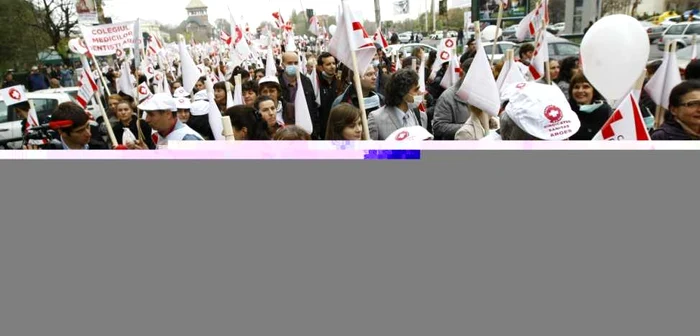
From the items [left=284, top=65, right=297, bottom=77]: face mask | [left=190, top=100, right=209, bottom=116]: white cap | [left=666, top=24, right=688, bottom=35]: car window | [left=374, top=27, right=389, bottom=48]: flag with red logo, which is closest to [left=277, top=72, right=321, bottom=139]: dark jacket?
[left=284, top=65, right=297, bottom=77]: face mask

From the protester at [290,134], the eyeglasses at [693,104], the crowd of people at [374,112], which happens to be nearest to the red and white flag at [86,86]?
the crowd of people at [374,112]

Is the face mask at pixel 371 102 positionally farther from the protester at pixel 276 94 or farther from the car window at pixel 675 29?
the car window at pixel 675 29

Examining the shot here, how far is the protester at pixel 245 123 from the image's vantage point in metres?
3.53

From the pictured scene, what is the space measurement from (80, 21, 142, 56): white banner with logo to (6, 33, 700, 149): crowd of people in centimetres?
65

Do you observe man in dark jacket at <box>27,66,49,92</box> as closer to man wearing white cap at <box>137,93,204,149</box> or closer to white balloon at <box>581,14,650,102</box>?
man wearing white cap at <box>137,93,204,149</box>

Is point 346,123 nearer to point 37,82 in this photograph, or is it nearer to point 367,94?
point 367,94

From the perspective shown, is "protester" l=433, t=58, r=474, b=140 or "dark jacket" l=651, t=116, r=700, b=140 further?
"protester" l=433, t=58, r=474, b=140

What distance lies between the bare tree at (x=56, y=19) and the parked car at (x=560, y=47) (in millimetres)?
4768

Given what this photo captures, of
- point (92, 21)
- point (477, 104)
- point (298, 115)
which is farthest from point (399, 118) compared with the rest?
point (92, 21)

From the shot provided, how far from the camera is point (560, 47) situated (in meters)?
5.99

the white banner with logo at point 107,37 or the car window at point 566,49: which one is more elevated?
the white banner with logo at point 107,37

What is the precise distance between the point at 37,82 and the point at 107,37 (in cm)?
234

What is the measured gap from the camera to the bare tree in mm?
5270

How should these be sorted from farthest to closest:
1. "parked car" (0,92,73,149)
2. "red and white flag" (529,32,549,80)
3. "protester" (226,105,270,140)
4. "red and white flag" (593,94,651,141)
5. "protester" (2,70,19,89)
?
1. "parked car" (0,92,73,149)
2. "protester" (2,70,19,89)
3. "red and white flag" (529,32,549,80)
4. "protester" (226,105,270,140)
5. "red and white flag" (593,94,651,141)
